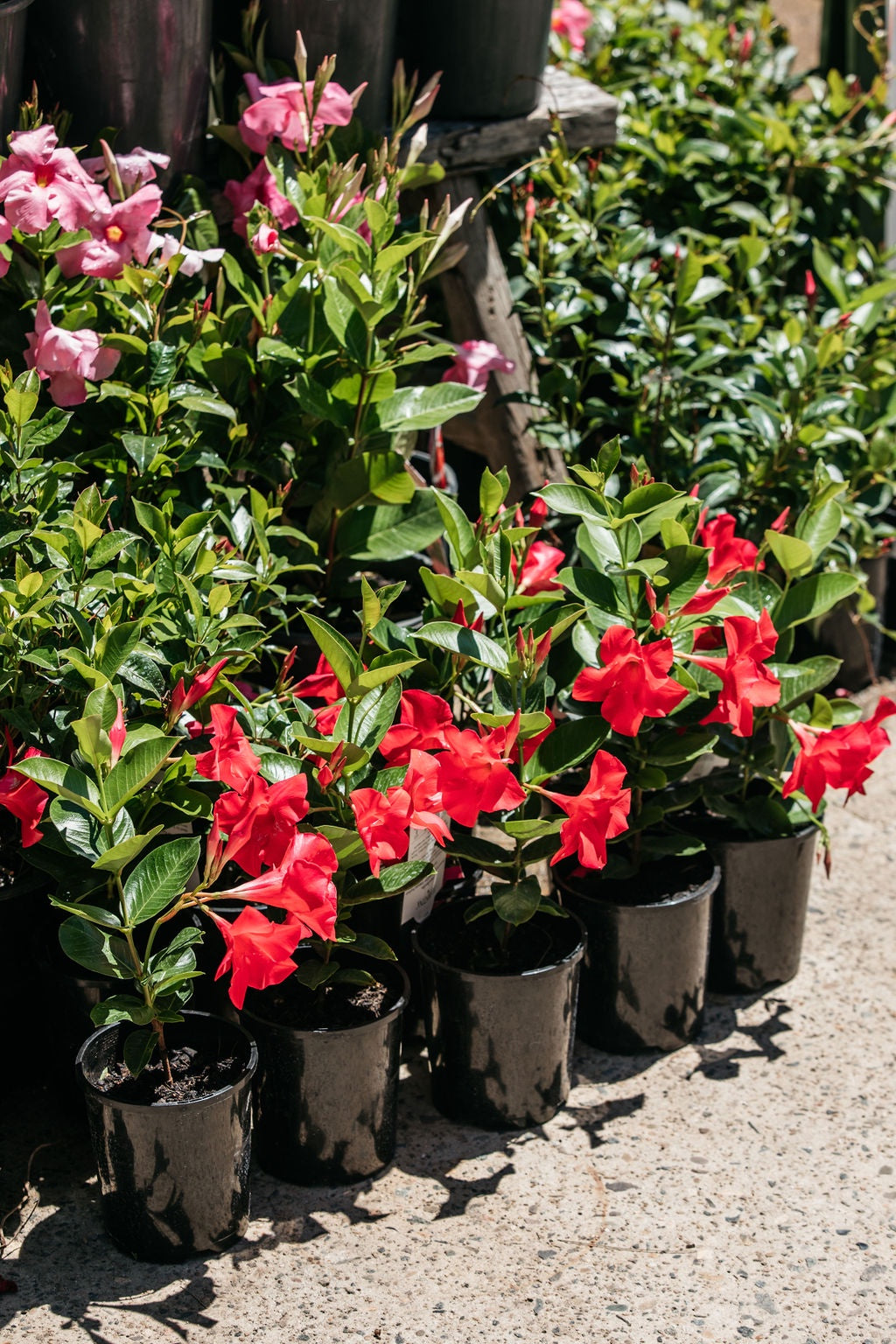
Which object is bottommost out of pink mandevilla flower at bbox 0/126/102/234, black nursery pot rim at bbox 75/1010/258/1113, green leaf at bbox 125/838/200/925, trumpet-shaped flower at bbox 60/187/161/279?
black nursery pot rim at bbox 75/1010/258/1113

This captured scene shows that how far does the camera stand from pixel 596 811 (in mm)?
1881

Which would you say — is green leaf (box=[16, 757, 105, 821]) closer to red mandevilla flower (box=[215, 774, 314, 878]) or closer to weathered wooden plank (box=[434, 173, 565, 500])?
red mandevilla flower (box=[215, 774, 314, 878])

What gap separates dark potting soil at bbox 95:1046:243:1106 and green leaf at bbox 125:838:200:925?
0.24 metres

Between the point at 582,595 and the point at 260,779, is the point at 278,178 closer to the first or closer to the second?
the point at 582,595

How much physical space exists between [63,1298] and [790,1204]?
993mm

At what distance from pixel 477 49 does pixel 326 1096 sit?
2.01 m

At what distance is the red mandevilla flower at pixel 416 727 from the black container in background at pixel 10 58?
1.13 metres

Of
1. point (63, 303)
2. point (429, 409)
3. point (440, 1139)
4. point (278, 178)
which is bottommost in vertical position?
point (440, 1139)

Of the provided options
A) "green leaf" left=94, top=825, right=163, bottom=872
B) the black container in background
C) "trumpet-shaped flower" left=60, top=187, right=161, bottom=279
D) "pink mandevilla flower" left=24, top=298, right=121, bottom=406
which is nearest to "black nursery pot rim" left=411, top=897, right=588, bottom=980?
"green leaf" left=94, top=825, right=163, bottom=872

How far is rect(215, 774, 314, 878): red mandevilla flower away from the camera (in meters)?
1.73

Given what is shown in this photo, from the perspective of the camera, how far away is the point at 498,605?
2047 mm

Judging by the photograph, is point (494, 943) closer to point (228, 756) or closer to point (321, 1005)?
point (321, 1005)

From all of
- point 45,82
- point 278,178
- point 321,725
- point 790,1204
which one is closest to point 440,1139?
point 790,1204

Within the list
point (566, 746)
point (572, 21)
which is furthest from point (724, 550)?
point (572, 21)
